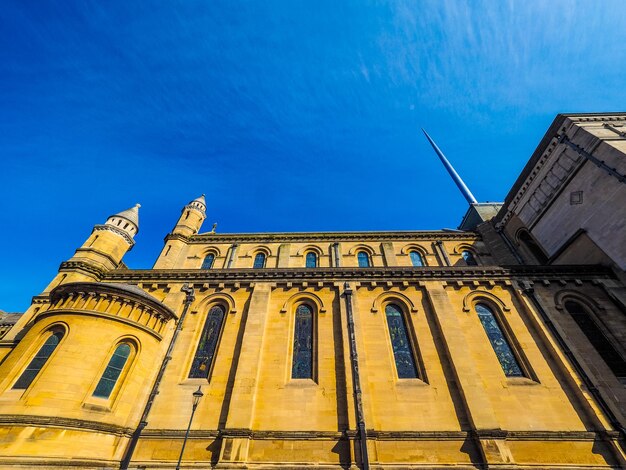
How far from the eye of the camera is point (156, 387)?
12.9m

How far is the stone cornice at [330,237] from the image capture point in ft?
78.8

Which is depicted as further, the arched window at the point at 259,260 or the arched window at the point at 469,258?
the arched window at the point at 259,260

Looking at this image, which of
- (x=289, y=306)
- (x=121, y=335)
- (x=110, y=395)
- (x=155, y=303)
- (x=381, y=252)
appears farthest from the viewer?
(x=381, y=252)

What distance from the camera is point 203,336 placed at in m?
15.1

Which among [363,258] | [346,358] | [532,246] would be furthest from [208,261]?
[532,246]

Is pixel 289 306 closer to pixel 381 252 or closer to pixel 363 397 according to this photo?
pixel 363 397

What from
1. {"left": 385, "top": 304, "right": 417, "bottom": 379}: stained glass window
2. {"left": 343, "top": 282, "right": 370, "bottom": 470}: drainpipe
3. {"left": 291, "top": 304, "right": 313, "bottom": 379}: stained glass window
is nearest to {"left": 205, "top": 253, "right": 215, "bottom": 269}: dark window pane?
{"left": 291, "top": 304, "right": 313, "bottom": 379}: stained glass window

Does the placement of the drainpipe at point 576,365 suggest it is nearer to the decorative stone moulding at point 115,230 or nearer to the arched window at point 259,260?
the arched window at point 259,260

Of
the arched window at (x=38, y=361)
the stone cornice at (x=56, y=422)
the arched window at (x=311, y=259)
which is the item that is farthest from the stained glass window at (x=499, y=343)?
the arched window at (x=38, y=361)

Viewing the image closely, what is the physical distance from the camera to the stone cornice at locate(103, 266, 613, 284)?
16.7m

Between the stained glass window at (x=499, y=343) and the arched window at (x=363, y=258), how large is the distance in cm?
852

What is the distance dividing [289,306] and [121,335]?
818 cm

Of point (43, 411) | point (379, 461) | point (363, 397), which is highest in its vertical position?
point (363, 397)

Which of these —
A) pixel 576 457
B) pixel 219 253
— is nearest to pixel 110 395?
pixel 219 253
